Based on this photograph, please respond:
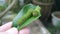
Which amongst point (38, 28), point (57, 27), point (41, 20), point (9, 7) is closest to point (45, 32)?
point (38, 28)

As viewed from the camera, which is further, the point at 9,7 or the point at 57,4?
the point at 57,4

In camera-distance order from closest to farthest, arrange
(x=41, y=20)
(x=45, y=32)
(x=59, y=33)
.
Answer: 1. (x=45, y=32)
2. (x=59, y=33)
3. (x=41, y=20)

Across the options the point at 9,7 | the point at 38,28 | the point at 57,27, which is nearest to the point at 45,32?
the point at 38,28

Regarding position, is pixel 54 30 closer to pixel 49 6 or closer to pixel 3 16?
pixel 49 6

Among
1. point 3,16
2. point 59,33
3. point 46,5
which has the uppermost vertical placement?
point 46,5

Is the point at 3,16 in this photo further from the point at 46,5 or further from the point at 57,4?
the point at 57,4

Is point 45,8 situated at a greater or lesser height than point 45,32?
greater

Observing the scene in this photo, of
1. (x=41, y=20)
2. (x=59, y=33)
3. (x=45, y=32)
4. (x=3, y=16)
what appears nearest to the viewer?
(x=45, y=32)

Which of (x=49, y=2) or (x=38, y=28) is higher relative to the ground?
(x=49, y=2)

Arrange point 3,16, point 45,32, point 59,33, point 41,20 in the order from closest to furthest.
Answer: point 45,32 < point 59,33 < point 3,16 < point 41,20
